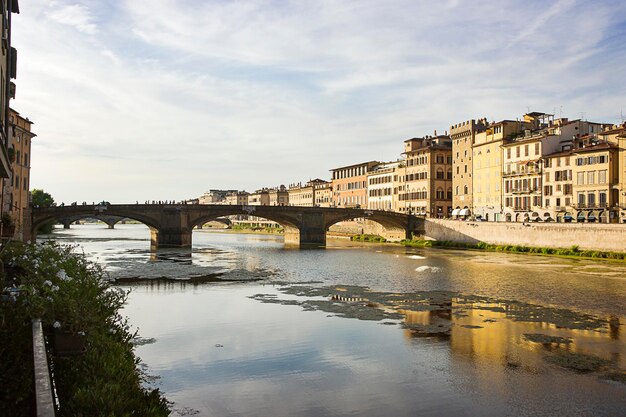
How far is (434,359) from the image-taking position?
53.4 ft

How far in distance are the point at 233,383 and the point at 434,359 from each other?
587 cm

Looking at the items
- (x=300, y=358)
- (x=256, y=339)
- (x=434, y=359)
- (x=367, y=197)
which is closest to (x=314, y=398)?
(x=300, y=358)

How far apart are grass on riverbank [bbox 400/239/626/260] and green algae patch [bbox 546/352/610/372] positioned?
40.9 meters

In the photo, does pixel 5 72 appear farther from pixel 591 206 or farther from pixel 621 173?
pixel 591 206

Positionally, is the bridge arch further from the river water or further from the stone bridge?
the river water

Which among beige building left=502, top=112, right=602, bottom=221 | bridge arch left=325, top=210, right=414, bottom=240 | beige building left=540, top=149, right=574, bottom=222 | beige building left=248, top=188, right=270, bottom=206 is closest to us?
beige building left=540, top=149, right=574, bottom=222

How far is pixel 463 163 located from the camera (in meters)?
86.5

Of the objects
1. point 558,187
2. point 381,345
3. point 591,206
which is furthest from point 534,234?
point 381,345

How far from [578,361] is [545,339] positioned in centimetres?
297

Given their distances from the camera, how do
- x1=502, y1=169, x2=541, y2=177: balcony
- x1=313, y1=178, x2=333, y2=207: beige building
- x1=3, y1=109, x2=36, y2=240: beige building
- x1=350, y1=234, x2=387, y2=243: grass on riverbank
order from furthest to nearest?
x1=313, y1=178, x2=333, y2=207: beige building
x1=350, y1=234, x2=387, y2=243: grass on riverbank
x1=502, y1=169, x2=541, y2=177: balcony
x1=3, y1=109, x2=36, y2=240: beige building

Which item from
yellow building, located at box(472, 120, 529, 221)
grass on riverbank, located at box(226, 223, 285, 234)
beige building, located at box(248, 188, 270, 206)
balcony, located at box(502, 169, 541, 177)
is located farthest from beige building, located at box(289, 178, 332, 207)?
balcony, located at box(502, 169, 541, 177)

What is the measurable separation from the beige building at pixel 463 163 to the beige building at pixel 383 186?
43.2 feet

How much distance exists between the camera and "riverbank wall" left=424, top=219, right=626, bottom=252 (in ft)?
180

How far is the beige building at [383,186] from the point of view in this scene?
335ft
